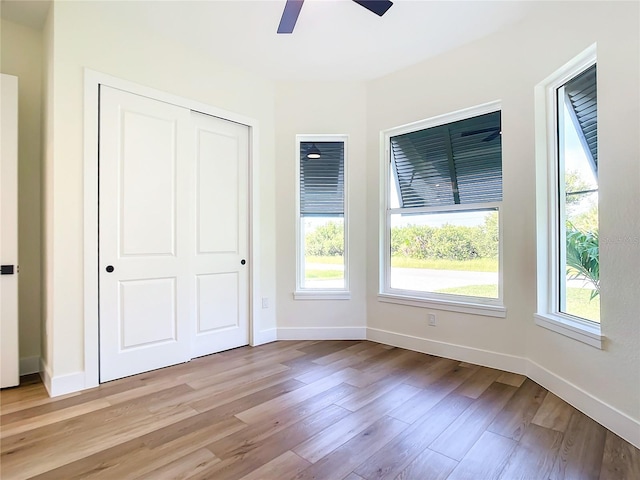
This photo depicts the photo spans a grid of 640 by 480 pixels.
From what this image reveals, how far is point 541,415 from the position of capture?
83.6 inches

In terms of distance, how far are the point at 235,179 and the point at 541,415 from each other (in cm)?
310

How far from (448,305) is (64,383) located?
3097mm

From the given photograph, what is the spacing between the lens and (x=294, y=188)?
3.74 m

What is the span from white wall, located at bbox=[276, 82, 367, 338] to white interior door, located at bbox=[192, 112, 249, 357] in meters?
0.40

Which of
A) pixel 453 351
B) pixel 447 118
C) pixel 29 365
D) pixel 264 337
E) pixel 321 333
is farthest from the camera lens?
pixel 321 333

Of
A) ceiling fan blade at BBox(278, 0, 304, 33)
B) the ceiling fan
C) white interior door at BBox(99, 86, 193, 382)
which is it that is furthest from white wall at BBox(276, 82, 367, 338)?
the ceiling fan

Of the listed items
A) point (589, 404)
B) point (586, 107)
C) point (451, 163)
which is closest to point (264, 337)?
point (451, 163)

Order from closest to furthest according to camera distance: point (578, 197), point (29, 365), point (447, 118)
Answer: point (578, 197) → point (29, 365) → point (447, 118)

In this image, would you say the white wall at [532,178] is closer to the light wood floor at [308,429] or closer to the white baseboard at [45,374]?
the light wood floor at [308,429]

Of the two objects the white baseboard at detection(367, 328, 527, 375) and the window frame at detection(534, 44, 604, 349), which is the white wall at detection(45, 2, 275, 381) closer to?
the white baseboard at detection(367, 328, 527, 375)

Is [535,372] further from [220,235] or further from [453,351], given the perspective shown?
[220,235]

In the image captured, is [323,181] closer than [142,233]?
No

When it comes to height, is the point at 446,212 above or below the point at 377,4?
below

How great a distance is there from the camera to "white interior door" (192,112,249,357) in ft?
10.5
